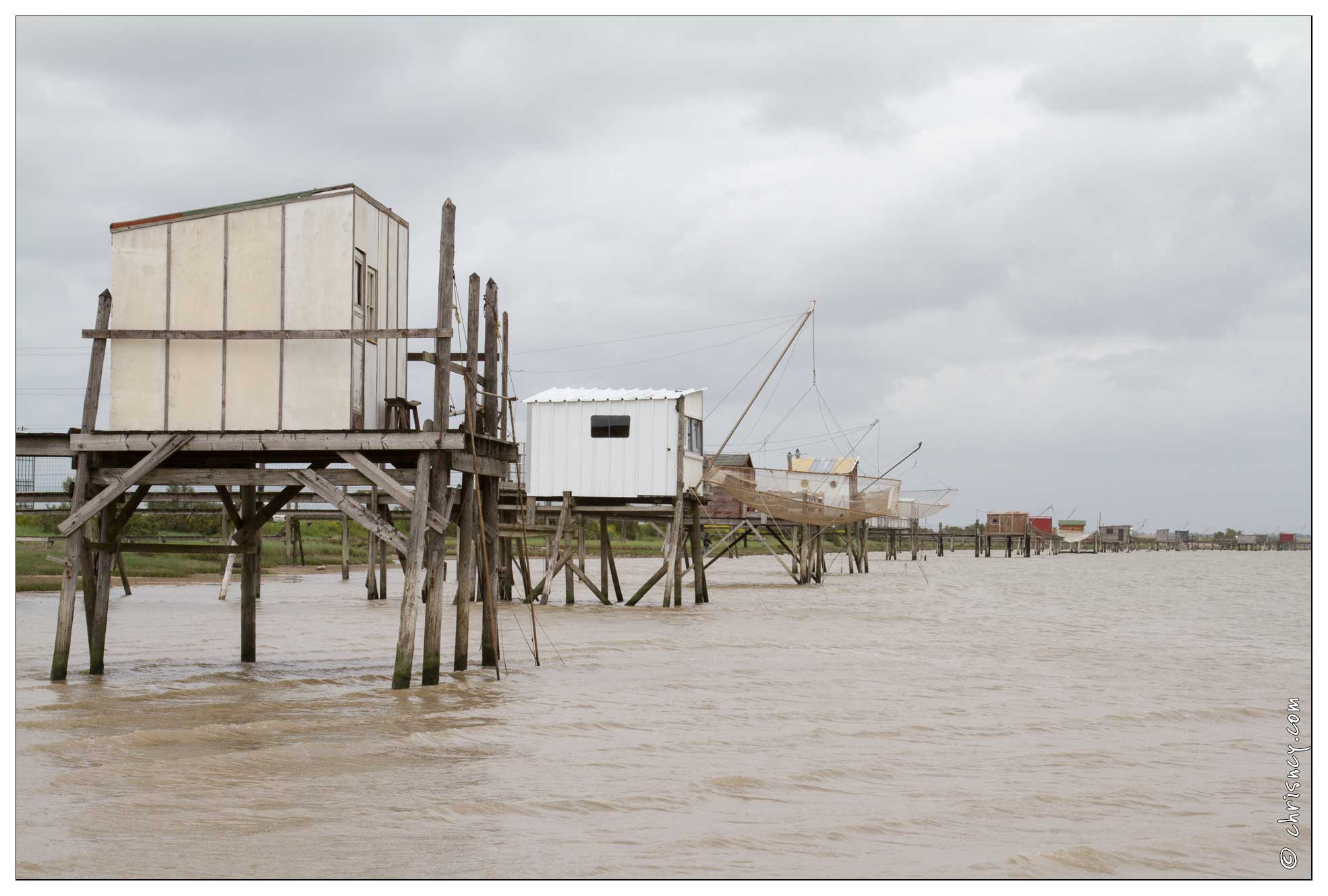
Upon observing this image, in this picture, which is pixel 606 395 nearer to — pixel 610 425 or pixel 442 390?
pixel 610 425

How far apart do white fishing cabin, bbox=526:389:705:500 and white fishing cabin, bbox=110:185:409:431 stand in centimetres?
1492

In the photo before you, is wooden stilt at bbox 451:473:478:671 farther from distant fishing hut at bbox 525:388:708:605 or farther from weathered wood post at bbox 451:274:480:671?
distant fishing hut at bbox 525:388:708:605

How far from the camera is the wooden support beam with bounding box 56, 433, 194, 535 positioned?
42.8 feet

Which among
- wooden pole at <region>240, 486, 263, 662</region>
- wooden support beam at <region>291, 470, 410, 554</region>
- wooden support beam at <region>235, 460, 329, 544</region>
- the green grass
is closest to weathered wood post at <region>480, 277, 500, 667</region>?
wooden support beam at <region>291, 470, 410, 554</region>

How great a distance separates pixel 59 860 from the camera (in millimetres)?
6828

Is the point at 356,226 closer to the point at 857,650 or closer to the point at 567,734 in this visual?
the point at 567,734

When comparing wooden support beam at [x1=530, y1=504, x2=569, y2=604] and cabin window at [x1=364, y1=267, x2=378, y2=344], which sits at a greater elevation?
cabin window at [x1=364, y1=267, x2=378, y2=344]

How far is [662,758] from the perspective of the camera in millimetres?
10039

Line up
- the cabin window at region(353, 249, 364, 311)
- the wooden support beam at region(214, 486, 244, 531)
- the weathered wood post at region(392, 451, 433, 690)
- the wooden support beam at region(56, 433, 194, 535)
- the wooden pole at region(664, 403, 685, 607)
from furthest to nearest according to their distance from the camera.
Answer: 1. the wooden pole at region(664, 403, 685, 607)
2. the wooden support beam at region(214, 486, 244, 531)
3. the cabin window at region(353, 249, 364, 311)
4. the wooden support beam at region(56, 433, 194, 535)
5. the weathered wood post at region(392, 451, 433, 690)

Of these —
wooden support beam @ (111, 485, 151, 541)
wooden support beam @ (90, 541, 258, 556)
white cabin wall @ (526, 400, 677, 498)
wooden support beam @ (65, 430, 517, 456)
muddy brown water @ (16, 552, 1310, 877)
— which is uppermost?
white cabin wall @ (526, 400, 677, 498)

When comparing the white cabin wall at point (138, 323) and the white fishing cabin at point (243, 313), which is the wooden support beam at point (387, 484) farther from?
the white cabin wall at point (138, 323)

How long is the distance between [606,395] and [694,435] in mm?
2318
